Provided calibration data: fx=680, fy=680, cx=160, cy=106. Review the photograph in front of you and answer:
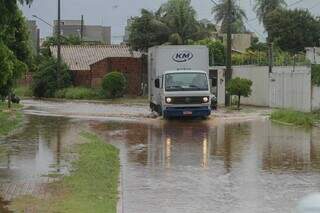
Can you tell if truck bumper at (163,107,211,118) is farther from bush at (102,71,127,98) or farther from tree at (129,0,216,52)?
tree at (129,0,216,52)

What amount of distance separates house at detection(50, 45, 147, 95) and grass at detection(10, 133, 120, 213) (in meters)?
45.1

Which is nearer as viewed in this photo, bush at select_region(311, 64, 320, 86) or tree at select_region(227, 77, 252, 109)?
bush at select_region(311, 64, 320, 86)

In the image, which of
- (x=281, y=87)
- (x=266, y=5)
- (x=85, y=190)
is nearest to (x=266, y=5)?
(x=266, y=5)

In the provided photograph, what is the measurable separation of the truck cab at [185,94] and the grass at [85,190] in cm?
1183

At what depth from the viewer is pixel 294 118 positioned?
83.9 feet

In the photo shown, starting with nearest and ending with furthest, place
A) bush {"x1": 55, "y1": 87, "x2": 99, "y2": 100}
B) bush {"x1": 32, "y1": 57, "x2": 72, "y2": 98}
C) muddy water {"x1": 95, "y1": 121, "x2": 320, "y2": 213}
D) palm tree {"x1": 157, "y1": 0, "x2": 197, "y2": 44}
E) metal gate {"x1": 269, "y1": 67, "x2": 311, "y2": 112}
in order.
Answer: muddy water {"x1": 95, "y1": 121, "x2": 320, "y2": 213}
metal gate {"x1": 269, "y1": 67, "x2": 311, "y2": 112}
bush {"x1": 55, "y1": 87, "x2": 99, "y2": 100}
palm tree {"x1": 157, "y1": 0, "x2": 197, "y2": 44}
bush {"x1": 32, "y1": 57, "x2": 72, "y2": 98}

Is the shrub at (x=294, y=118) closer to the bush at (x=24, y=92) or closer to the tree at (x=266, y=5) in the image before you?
the bush at (x=24, y=92)

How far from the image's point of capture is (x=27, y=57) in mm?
31953

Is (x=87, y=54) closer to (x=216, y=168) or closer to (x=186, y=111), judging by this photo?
(x=186, y=111)

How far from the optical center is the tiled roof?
6538 cm

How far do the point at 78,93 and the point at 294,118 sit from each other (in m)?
33.6

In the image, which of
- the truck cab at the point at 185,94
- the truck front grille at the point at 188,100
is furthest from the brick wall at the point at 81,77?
the truck front grille at the point at 188,100

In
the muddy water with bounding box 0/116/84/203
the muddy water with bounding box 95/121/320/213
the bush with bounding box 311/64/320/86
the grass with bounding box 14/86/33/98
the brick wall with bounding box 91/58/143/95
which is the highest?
the brick wall with bounding box 91/58/143/95

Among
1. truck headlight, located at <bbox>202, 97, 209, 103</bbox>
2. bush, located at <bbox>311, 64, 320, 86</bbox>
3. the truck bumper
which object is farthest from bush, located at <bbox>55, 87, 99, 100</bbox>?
truck headlight, located at <bbox>202, 97, 209, 103</bbox>
